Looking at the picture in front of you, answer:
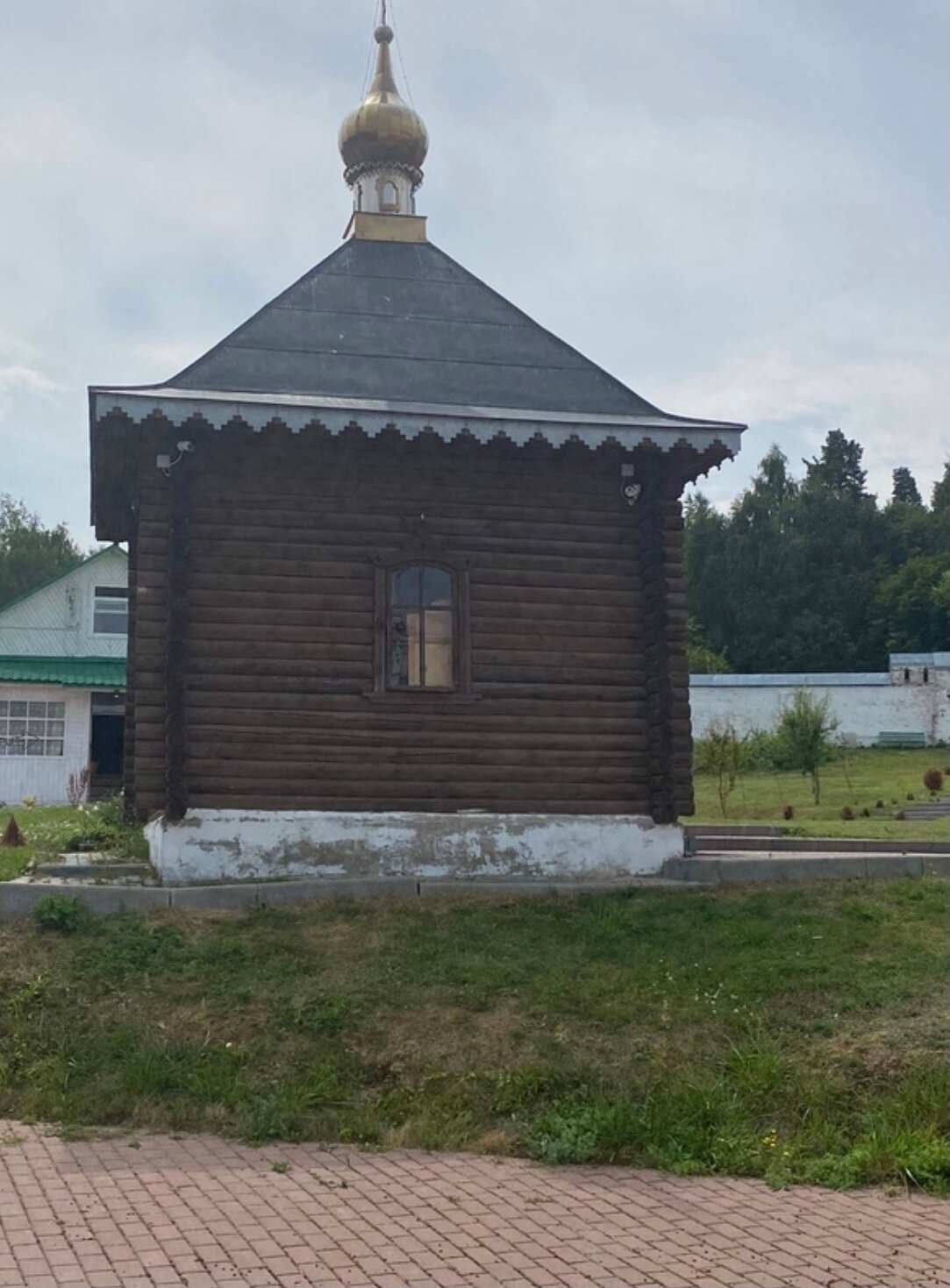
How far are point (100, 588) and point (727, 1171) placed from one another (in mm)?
29366

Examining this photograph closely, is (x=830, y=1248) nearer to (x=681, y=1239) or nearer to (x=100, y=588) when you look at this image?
(x=681, y=1239)

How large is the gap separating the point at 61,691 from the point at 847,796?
59.1 feet

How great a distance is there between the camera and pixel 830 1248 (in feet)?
18.7

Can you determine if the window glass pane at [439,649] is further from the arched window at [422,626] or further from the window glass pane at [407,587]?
the window glass pane at [407,587]

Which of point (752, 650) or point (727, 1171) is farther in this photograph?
point (752, 650)

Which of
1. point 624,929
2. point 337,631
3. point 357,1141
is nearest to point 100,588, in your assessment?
point 337,631

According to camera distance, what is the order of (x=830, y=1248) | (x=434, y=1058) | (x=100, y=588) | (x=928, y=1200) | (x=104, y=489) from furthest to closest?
(x=100, y=588) < (x=104, y=489) < (x=434, y=1058) < (x=928, y=1200) < (x=830, y=1248)

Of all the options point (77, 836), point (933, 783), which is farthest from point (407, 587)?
point (933, 783)

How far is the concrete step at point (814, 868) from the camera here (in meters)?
11.6

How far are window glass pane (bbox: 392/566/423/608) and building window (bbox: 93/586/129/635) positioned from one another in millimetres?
22503

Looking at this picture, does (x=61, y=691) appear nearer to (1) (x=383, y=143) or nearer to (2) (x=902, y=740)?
(1) (x=383, y=143)

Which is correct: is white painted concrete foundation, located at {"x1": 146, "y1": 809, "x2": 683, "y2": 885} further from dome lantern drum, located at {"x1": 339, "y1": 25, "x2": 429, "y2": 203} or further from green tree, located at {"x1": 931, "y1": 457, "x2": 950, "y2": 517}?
green tree, located at {"x1": 931, "y1": 457, "x2": 950, "y2": 517}

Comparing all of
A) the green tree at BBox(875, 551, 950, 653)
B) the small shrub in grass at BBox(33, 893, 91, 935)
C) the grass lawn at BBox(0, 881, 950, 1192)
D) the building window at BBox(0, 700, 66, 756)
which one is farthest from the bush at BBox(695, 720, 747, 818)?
the green tree at BBox(875, 551, 950, 653)

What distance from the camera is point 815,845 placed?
48.4ft
